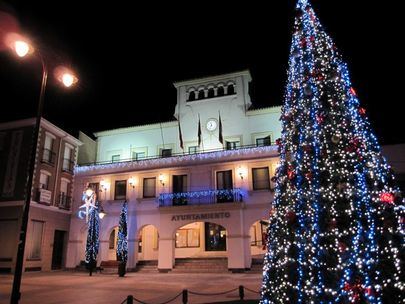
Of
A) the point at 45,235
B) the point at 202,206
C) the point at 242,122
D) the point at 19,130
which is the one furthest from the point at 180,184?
the point at 19,130

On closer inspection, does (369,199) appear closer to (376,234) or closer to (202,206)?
(376,234)

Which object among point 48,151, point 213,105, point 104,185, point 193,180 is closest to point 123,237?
point 104,185

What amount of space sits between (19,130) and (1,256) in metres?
8.90

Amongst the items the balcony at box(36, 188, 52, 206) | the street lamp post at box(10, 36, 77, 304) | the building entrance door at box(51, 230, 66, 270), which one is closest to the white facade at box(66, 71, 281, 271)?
the building entrance door at box(51, 230, 66, 270)

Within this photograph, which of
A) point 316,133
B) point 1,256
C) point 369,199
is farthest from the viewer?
point 1,256

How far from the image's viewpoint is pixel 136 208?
26.0m

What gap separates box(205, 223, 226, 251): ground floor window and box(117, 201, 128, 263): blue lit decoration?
5.99 m

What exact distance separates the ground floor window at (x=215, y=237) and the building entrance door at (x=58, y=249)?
38.1ft

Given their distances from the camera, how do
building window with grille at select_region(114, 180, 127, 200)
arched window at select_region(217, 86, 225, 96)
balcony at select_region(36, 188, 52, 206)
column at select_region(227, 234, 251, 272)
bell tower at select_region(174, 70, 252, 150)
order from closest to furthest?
column at select_region(227, 234, 251, 272) → balcony at select_region(36, 188, 52, 206) → bell tower at select_region(174, 70, 252, 150) → building window with grille at select_region(114, 180, 127, 200) → arched window at select_region(217, 86, 225, 96)

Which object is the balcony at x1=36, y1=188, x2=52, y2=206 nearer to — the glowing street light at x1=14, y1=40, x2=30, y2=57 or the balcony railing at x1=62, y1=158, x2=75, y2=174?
the balcony railing at x1=62, y1=158, x2=75, y2=174

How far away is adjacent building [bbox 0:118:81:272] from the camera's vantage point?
23688 millimetres

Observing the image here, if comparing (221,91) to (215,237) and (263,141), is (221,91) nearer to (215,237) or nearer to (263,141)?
(263,141)

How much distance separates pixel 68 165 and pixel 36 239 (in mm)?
6530

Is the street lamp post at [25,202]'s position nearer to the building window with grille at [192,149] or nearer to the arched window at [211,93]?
the building window with grille at [192,149]
